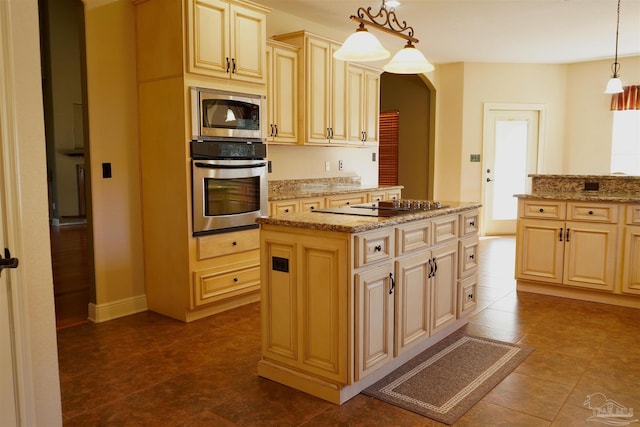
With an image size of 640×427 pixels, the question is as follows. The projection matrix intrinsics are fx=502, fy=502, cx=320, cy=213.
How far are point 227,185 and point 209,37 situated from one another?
1.12 meters

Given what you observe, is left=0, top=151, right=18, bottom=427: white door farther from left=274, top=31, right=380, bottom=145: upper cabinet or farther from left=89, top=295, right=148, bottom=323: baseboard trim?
left=274, top=31, right=380, bottom=145: upper cabinet

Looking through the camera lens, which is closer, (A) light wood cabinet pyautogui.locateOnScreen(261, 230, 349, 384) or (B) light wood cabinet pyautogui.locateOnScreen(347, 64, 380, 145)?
(A) light wood cabinet pyautogui.locateOnScreen(261, 230, 349, 384)

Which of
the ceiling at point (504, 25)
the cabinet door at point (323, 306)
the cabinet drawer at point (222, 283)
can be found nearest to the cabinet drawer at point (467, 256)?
the cabinet door at point (323, 306)

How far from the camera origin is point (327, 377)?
8.42 ft

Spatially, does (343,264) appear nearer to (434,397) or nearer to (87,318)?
(434,397)

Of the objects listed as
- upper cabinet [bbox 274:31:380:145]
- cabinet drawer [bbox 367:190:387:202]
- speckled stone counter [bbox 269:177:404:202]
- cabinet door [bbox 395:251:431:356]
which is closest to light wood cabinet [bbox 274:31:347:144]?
upper cabinet [bbox 274:31:380:145]

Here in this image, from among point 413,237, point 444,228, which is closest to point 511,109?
point 444,228

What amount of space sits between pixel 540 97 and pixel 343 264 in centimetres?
680

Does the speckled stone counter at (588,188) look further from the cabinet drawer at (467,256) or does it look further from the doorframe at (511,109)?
the doorframe at (511,109)

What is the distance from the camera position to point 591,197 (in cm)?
427

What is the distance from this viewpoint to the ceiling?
16.1 feet

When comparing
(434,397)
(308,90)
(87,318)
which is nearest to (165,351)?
(87,318)

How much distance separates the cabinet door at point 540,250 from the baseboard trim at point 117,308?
11.1 ft

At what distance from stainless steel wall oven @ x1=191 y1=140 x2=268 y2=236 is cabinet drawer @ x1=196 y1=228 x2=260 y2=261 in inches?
2.0
